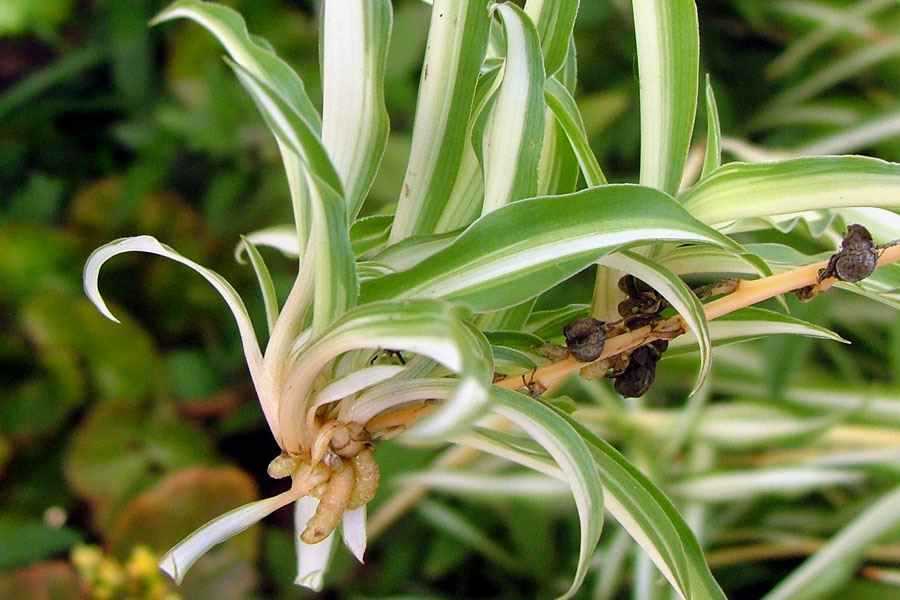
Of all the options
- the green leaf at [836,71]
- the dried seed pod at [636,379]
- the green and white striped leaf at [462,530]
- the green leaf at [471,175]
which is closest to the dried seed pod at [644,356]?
the dried seed pod at [636,379]

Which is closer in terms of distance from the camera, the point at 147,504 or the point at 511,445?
the point at 511,445

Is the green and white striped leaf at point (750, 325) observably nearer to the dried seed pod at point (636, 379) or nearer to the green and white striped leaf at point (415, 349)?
the dried seed pod at point (636, 379)

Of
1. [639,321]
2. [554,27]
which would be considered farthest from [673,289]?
[554,27]

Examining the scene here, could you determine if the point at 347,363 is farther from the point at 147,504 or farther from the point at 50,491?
the point at 50,491

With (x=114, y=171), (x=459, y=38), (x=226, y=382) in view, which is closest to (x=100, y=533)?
(x=226, y=382)

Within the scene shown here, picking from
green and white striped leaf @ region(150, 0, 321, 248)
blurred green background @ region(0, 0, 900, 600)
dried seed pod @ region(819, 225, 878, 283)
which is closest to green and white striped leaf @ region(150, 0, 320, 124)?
green and white striped leaf @ region(150, 0, 321, 248)

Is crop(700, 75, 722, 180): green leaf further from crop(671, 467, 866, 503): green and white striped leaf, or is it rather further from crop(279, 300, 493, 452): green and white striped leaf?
crop(671, 467, 866, 503): green and white striped leaf

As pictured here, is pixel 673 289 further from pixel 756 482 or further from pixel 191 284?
pixel 191 284
